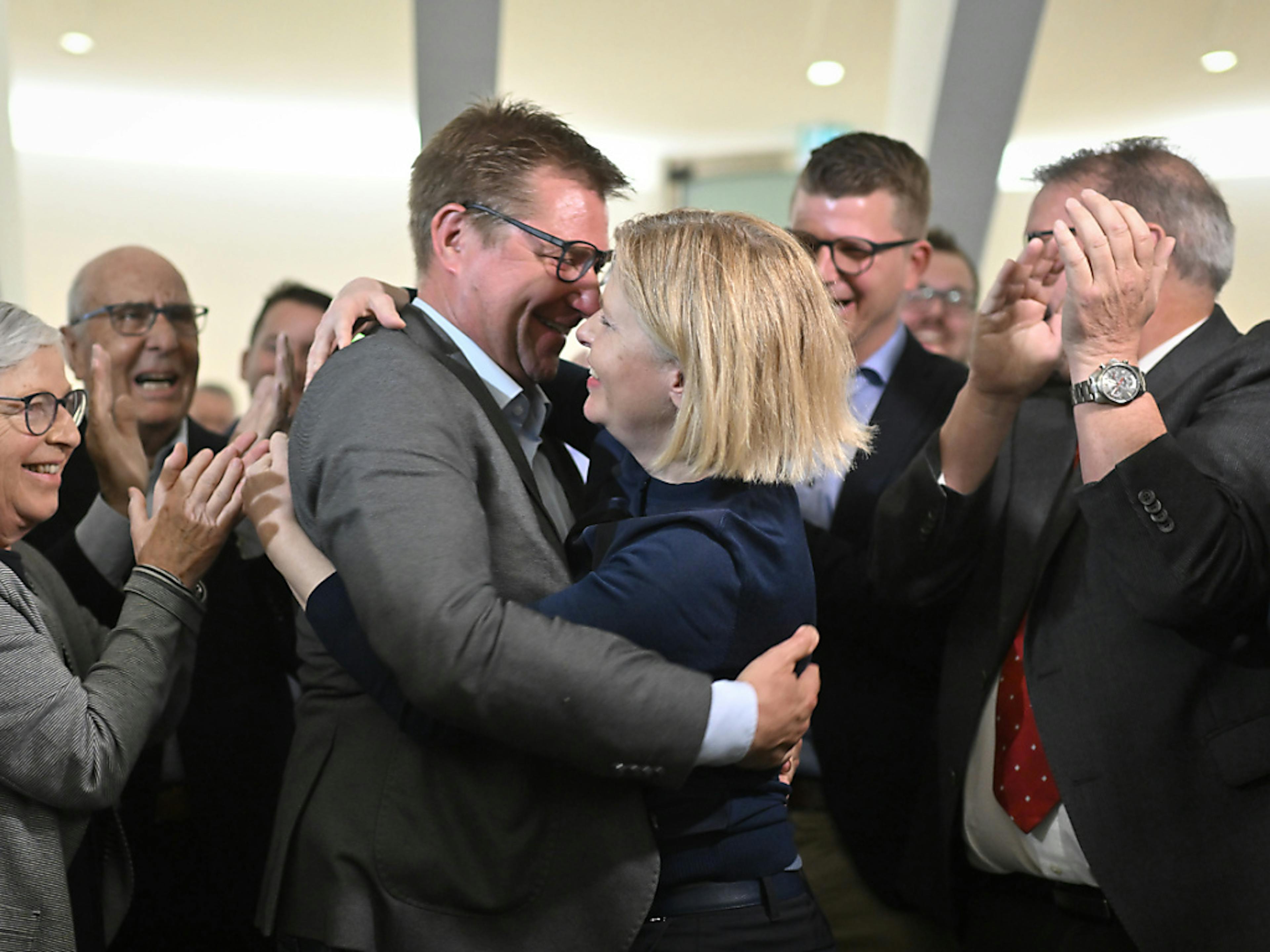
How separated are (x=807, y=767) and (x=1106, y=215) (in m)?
1.43

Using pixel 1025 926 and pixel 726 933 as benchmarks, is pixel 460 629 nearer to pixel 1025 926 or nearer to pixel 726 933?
pixel 726 933

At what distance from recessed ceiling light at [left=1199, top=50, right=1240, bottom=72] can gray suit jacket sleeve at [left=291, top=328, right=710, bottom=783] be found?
5019 millimetres

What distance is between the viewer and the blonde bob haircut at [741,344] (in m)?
1.48

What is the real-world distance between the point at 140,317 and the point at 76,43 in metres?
3.85

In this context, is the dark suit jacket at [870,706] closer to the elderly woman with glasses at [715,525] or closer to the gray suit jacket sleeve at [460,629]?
the elderly woman with glasses at [715,525]

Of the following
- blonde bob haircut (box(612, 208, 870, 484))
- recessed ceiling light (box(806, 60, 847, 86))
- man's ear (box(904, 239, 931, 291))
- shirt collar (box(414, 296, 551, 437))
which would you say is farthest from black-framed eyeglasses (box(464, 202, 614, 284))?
recessed ceiling light (box(806, 60, 847, 86))

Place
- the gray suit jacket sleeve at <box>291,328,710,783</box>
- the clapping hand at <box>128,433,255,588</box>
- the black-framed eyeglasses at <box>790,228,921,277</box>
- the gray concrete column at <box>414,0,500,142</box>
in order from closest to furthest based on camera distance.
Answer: the gray suit jacket sleeve at <box>291,328,710,783</box> < the clapping hand at <box>128,433,255,588</box> < the black-framed eyeglasses at <box>790,228,921,277</box> < the gray concrete column at <box>414,0,500,142</box>

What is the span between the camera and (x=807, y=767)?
260 cm

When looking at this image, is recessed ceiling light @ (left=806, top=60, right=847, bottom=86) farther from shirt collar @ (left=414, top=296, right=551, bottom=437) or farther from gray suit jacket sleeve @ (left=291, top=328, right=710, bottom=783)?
gray suit jacket sleeve @ (left=291, top=328, right=710, bottom=783)

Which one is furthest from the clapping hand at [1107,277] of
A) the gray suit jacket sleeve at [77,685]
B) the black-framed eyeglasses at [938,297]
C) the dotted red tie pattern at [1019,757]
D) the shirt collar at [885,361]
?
the black-framed eyeglasses at [938,297]

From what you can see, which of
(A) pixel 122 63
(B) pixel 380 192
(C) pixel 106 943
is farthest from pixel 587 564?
(B) pixel 380 192

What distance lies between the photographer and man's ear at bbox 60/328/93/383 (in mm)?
2818

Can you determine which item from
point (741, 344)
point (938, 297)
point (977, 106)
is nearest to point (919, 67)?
point (977, 106)

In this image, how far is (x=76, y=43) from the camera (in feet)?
19.1
